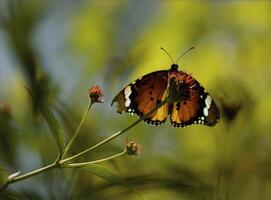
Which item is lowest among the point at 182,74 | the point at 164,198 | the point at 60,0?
the point at 164,198

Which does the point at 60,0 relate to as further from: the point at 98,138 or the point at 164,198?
the point at 164,198

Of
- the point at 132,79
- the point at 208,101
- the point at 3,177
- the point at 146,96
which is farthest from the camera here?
the point at 132,79

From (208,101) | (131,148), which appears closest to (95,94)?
(131,148)

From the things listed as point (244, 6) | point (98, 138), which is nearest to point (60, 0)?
point (244, 6)

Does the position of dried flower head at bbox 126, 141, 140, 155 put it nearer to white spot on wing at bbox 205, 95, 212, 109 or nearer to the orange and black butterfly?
the orange and black butterfly

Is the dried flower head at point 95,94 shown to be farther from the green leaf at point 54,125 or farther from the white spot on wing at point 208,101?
the white spot on wing at point 208,101

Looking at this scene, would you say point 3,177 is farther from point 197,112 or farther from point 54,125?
point 197,112

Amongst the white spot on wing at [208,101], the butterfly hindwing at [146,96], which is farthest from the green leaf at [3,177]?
the white spot on wing at [208,101]
